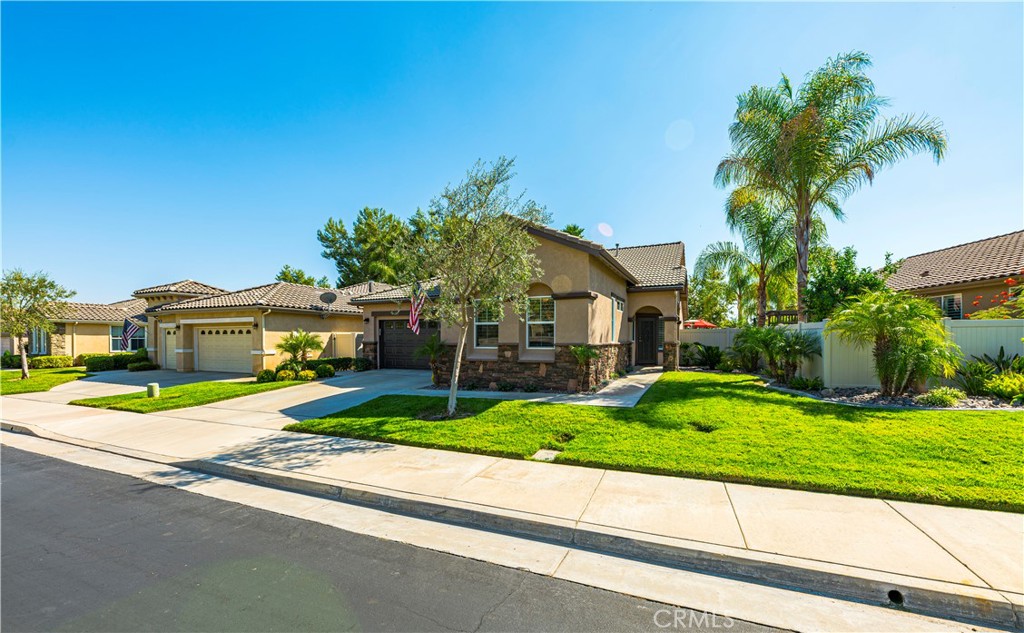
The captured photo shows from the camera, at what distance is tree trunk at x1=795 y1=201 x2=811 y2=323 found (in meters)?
14.2

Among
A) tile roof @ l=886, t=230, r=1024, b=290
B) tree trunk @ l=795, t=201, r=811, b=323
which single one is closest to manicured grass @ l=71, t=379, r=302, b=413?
tree trunk @ l=795, t=201, r=811, b=323

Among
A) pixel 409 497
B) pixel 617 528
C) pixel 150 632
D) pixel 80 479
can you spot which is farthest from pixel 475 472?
pixel 80 479

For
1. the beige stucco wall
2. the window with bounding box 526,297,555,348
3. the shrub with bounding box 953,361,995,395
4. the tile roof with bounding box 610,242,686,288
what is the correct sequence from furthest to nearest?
1. the beige stucco wall
2. the tile roof with bounding box 610,242,686,288
3. the window with bounding box 526,297,555,348
4. the shrub with bounding box 953,361,995,395

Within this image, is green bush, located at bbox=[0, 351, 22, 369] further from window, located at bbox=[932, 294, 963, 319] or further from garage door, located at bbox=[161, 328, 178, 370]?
window, located at bbox=[932, 294, 963, 319]

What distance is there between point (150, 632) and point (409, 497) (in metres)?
2.65

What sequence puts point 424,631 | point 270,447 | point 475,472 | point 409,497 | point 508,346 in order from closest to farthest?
point 424,631 → point 409,497 → point 475,472 → point 270,447 → point 508,346

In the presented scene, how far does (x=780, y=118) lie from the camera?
551 inches

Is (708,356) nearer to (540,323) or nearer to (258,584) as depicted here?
(540,323)

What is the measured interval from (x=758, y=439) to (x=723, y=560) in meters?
3.91

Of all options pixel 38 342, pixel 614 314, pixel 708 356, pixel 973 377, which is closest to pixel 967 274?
pixel 708 356

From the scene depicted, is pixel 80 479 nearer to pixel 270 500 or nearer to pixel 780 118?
pixel 270 500

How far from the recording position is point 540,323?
1296 cm

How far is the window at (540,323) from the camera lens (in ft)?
42.2

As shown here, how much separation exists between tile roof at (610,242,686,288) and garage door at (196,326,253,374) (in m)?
18.4
